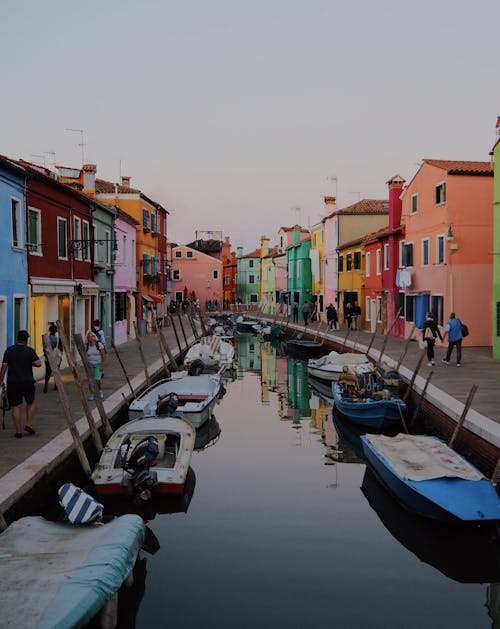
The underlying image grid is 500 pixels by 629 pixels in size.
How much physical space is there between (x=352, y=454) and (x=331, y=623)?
781 centimetres

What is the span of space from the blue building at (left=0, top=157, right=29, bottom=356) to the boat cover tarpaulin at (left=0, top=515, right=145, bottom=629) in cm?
1003

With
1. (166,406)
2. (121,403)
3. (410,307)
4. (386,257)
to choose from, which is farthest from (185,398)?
(386,257)

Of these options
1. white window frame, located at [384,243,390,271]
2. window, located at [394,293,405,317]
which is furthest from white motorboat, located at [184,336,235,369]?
white window frame, located at [384,243,390,271]

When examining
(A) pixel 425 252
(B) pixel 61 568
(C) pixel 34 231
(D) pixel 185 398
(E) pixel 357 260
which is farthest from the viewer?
(E) pixel 357 260

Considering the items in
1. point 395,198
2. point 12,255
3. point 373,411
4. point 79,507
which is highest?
point 395,198

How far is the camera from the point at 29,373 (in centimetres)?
1174

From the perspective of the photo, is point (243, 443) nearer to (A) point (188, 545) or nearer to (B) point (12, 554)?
(A) point (188, 545)

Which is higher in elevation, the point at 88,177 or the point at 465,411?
the point at 88,177

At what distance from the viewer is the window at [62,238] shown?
22.0 meters

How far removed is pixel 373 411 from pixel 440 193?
15104 mm

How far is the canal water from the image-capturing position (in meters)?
7.44

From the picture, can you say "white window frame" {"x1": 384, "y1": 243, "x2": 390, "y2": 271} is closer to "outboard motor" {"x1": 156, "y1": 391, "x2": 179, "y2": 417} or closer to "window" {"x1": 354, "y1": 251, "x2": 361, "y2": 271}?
"window" {"x1": 354, "y1": 251, "x2": 361, "y2": 271}

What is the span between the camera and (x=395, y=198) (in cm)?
3459

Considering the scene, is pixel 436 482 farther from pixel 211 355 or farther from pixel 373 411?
pixel 211 355
